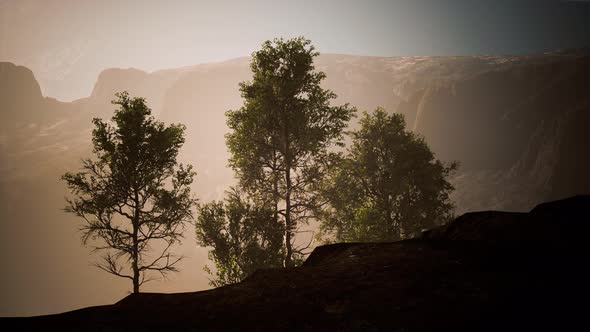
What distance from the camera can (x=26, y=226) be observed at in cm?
10425

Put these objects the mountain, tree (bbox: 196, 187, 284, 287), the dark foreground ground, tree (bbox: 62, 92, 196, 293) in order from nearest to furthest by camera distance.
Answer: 1. the dark foreground ground
2. tree (bbox: 62, 92, 196, 293)
3. tree (bbox: 196, 187, 284, 287)
4. the mountain

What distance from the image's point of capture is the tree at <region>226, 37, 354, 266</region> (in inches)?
520

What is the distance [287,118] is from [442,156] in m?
82.2

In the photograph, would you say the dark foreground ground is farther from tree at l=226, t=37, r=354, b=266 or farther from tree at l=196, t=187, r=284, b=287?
tree at l=196, t=187, r=284, b=287

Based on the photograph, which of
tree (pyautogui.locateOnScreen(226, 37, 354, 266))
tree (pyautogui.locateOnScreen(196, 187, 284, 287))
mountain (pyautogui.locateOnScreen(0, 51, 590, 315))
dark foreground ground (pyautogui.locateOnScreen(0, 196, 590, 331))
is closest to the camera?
dark foreground ground (pyautogui.locateOnScreen(0, 196, 590, 331))

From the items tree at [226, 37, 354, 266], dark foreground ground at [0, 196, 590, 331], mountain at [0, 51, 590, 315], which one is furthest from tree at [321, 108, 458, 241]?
mountain at [0, 51, 590, 315]

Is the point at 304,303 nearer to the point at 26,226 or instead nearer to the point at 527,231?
the point at 527,231

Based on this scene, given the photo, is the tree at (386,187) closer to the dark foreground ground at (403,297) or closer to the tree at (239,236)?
the tree at (239,236)

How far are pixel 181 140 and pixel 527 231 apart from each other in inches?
546

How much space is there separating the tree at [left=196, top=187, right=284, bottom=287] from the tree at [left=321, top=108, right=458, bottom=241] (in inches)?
138

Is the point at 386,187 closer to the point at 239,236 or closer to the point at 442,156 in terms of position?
the point at 239,236

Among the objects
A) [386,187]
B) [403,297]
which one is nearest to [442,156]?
[386,187]

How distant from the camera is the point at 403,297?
11.2 feet

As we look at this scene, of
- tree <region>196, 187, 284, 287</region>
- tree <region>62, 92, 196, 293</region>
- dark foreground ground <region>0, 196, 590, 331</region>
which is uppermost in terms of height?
tree <region>62, 92, 196, 293</region>
